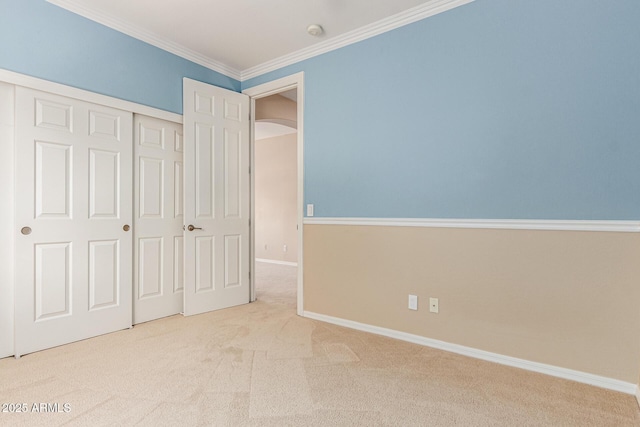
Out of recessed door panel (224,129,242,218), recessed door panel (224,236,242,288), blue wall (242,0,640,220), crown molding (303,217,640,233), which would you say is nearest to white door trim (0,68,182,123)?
recessed door panel (224,129,242,218)

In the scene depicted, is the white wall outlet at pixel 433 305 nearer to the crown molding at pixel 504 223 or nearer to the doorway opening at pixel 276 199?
the crown molding at pixel 504 223

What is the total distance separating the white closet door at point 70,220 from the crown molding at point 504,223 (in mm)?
1908

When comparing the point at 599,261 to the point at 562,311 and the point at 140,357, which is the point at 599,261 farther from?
the point at 140,357

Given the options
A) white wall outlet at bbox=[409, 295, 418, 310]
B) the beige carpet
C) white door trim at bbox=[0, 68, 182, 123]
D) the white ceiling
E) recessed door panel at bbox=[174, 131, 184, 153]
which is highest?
the white ceiling

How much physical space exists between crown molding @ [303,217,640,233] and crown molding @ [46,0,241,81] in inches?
82.3

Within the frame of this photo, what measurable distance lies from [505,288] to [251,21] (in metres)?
2.85

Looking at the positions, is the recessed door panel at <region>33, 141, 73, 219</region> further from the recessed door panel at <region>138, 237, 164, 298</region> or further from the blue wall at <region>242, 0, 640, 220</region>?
the blue wall at <region>242, 0, 640, 220</region>

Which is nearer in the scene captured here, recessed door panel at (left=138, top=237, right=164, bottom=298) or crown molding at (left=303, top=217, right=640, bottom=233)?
crown molding at (left=303, top=217, right=640, bottom=233)

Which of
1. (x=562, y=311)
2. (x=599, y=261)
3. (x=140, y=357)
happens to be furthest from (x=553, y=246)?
(x=140, y=357)

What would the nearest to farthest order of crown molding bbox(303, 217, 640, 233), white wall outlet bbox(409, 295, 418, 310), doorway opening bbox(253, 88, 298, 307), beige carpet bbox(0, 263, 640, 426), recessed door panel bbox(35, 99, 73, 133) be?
beige carpet bbox(0, 263, 640, 426)
crown molding bbox(303, 217, 640, 233)
recessed door panel bbox(35, 99, 73, 133)
white wall outlet bbox(409, 295, 418, 310)
doorway opening bbox(253, 88, 298, 307)

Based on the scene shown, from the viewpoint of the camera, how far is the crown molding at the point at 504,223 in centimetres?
193

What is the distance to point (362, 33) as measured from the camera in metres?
2.88

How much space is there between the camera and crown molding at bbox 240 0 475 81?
2.51m

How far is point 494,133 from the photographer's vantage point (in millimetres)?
2305
